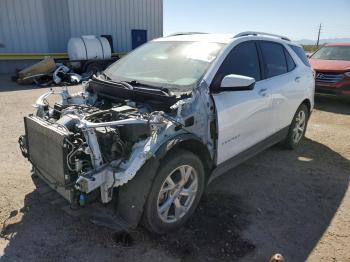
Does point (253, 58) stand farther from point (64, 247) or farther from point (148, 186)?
point (64, 247)

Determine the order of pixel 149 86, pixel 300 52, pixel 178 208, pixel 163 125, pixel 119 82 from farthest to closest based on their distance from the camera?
pixel 300 52 < pixel 119 82 < pixel 149 86 < pixel 178 208 < pixel 163 125

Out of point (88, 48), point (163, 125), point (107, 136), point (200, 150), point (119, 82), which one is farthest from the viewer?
point (88, 48)

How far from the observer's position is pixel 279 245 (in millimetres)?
3180

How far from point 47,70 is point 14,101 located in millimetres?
4110

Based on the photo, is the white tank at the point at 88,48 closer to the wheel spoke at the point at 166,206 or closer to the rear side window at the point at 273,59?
the rear side window at the point at 273,59

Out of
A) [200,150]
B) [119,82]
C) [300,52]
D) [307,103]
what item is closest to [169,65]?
[119,82]

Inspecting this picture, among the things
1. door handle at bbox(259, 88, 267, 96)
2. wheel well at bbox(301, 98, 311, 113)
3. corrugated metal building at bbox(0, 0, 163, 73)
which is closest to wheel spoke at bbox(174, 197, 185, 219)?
door handle at bbox(259, 88, 267, 96)

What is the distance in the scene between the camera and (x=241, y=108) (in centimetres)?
382

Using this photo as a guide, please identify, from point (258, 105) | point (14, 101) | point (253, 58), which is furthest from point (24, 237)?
point (14, 101)

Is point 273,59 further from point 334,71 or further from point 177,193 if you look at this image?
point 334,71

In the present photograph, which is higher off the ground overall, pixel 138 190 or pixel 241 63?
pixel 241 63

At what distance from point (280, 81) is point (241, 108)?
3.96 feet

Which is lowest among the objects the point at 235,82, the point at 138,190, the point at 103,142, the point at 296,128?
the point at 296,128

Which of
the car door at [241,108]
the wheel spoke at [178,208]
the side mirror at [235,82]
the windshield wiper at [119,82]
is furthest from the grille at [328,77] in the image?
the wheel spoke at [178,208]
